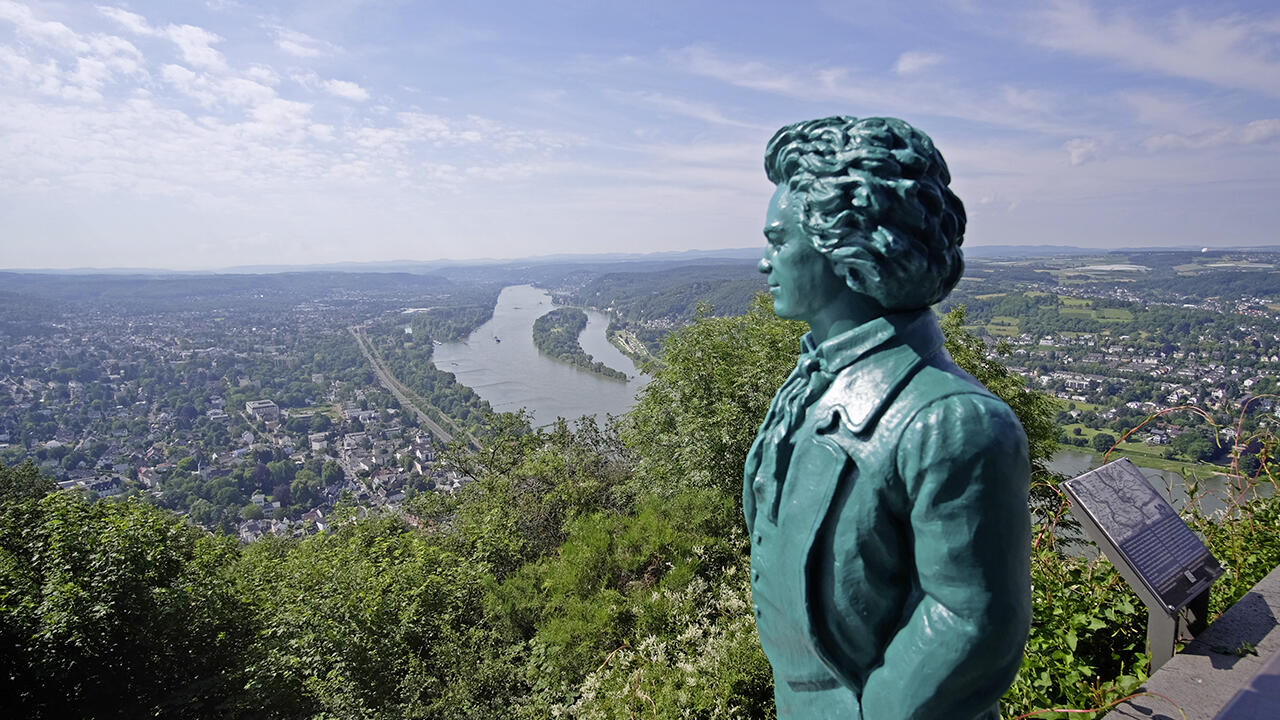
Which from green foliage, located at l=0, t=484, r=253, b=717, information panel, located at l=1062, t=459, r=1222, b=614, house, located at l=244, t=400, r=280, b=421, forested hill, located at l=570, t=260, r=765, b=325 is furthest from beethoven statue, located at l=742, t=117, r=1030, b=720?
house, located at l=244, t=400, r=280, b=421

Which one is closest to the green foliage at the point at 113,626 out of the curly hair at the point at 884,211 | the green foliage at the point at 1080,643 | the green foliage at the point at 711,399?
the green foliage at the point at 711,399

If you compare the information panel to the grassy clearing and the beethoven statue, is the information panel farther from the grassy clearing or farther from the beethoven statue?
the grassy clearing

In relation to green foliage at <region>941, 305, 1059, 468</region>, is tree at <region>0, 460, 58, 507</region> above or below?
below

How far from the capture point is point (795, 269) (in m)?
1.66

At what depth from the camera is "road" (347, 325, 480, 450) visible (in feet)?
165

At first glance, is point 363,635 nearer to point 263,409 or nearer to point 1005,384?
point 1005,384

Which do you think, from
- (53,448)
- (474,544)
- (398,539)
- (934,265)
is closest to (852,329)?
(934,265)

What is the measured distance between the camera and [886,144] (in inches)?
59.3

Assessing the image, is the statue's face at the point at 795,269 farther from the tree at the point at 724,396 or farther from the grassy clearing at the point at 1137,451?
A: the grassy clearing at the point at 1137,451

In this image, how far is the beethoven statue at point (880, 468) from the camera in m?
1.31

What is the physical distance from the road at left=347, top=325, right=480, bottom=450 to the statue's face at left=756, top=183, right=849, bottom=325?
36.2 meters

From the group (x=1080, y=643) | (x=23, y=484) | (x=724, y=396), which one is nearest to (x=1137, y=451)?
(x=724, y=396)

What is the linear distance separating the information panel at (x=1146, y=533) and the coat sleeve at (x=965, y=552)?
3122 millimetres

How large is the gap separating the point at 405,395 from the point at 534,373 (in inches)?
569
